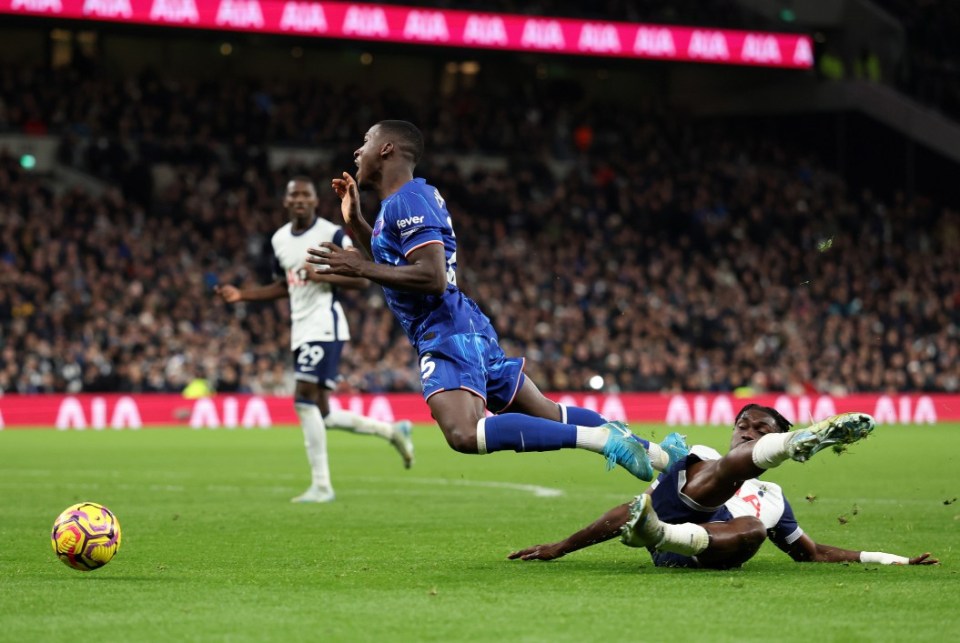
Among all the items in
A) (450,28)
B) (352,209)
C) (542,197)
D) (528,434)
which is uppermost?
(450,28)

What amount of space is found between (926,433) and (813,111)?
17610 millimetres

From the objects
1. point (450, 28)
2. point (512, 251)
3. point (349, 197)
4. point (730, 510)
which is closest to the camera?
point (730, 510)

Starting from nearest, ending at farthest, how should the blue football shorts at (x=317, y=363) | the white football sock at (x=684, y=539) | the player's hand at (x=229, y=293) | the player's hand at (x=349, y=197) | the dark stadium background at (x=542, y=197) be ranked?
the white football sock at (x=684, y=539) < the player's hand at (x=349, y=197) < the player's hand at (x=229, y=293) < the blue football shorts at (x=317, y=363) < the dark stadium background at (x=542, y=197)

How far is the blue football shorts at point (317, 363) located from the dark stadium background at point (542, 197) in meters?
15.3

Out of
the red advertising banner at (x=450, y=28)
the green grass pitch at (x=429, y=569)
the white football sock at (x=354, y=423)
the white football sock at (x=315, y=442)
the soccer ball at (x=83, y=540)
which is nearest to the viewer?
the green grass pitch at (x=429, y=569)

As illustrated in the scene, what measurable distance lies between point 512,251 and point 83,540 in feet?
88.2

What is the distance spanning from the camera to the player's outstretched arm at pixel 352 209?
27.2 feet

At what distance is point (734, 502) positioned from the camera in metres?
7.62

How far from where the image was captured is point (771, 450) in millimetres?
6793

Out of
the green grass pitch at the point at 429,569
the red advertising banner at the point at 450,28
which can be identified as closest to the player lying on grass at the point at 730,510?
the green grass pitch at the point at 429,569

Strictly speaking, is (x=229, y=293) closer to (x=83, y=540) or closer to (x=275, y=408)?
(x=83, y=540)

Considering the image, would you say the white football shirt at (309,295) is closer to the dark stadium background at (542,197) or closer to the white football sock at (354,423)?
the white football sock at (354,423)

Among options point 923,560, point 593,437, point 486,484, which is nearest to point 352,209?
point 593,437

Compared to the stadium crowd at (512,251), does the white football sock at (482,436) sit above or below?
below
